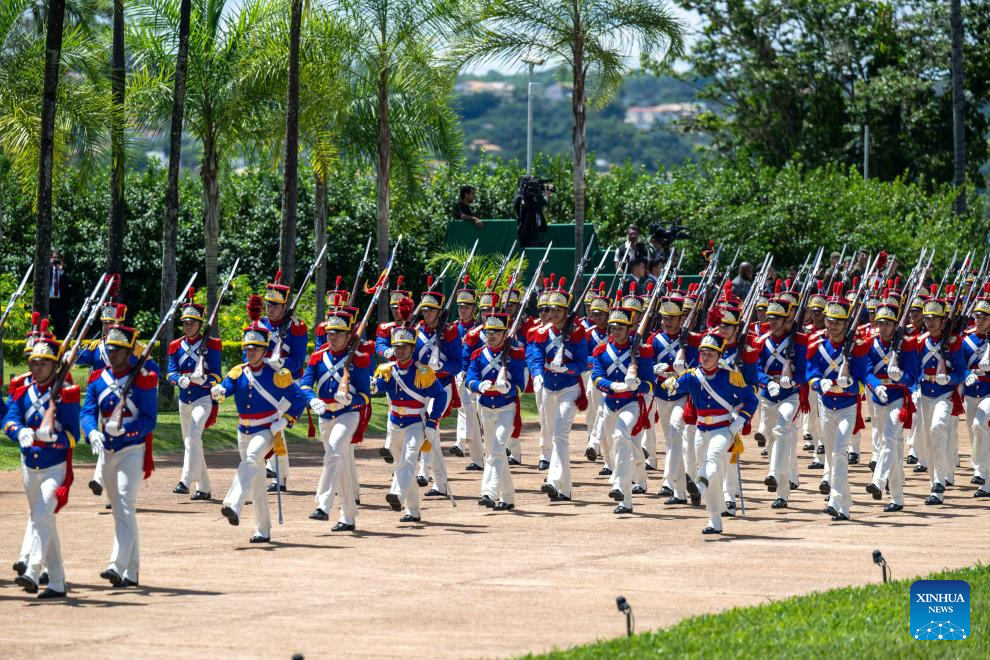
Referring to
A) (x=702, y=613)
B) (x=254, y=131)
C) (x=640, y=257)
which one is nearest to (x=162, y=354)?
(x=254, y=131)

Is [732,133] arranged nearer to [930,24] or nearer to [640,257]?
[930,24]

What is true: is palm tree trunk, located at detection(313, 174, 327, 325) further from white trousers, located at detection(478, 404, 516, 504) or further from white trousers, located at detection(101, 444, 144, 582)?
white trousers, located at detection(101, 444, 144, 582)

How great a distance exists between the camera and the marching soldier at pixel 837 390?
16.5 metres

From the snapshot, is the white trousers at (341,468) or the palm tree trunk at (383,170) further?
the palm tree trunk at (383,170)

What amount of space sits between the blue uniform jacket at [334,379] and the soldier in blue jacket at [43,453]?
364 cm

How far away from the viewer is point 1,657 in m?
9.98

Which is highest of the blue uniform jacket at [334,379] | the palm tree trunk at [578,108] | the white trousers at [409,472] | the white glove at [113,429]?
the palm tree trunk at [578,108]

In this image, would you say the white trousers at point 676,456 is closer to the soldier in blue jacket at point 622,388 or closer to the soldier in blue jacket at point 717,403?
the soldier in blue jacket at point 622,388

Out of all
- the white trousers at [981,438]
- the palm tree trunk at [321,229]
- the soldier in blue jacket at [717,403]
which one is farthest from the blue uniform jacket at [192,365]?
the white trousers at [981,438]

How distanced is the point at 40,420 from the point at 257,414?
2.96 meters

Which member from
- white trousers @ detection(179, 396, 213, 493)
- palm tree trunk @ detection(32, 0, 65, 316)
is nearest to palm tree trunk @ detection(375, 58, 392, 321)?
palm tree trunk @ detection(32, 0, 65, 316)

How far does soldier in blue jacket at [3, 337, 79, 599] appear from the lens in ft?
39.4

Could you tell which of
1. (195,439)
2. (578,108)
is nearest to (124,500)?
(195,439)

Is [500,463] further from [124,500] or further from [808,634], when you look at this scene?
[808,634]
